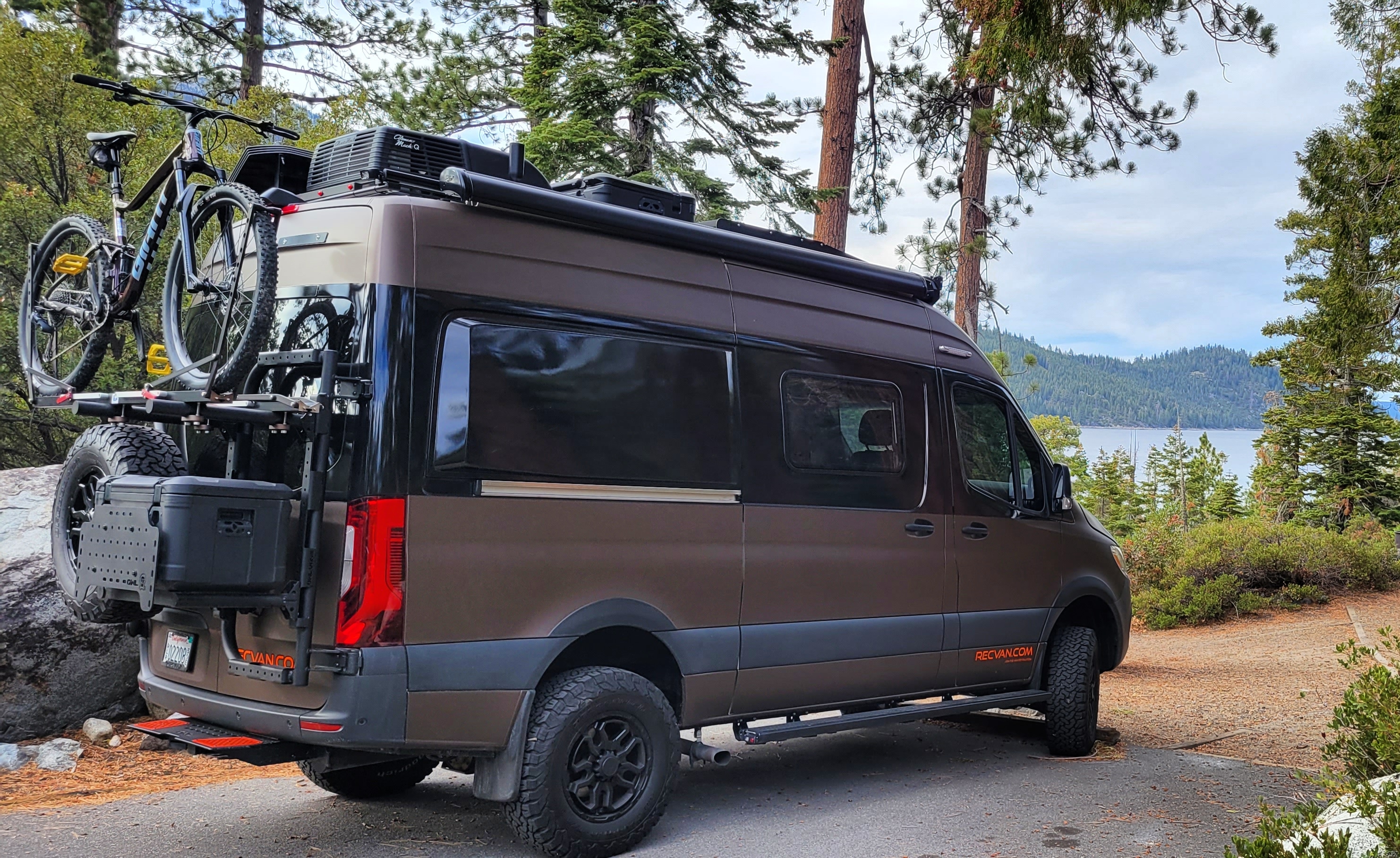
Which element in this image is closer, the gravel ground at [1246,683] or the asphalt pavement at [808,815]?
the asphalt pavement at [808,815]

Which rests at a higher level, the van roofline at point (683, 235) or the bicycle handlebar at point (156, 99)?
the bicycle handlebar at point (156, 99)

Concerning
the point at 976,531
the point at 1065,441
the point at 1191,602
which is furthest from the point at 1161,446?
the point at 976,531

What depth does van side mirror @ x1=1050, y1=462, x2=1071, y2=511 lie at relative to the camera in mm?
7262

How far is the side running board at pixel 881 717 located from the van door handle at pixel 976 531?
974mm

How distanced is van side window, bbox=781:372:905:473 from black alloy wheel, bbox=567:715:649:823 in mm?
1652

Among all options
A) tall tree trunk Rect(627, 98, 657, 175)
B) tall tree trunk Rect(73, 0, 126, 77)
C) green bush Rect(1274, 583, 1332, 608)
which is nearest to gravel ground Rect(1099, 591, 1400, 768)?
green bush Rect(1274, 583, 1332, 608)

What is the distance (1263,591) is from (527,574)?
1534 centimetres

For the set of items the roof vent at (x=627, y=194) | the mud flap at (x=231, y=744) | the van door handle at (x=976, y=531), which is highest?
the roof vent at (x=627, y=194)

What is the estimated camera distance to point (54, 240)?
18.4ft

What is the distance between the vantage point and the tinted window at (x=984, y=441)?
6867 mm

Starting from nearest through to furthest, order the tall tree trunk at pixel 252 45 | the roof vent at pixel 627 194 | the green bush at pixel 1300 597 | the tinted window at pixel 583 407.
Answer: the tinted window at pixel 583 407 → the roof vent at pixel 627 194 → the green bush at pixel 1300 597 → the tall tree trunk at pixel 252 45

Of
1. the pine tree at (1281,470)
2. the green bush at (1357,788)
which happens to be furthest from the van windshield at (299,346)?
the pine tree at (1281,470)

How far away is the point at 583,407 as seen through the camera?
15.9 feet

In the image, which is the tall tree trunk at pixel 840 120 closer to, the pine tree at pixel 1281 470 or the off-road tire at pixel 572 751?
the off-road tire at pixel 572 751
